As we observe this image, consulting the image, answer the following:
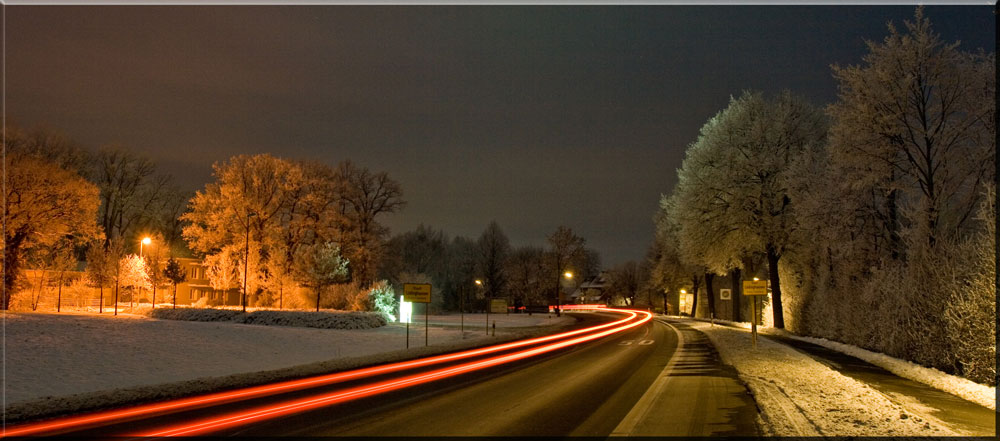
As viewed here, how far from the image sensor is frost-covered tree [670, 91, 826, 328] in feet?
119

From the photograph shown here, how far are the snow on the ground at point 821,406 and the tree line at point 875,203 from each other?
134 inches

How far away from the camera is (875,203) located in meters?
26.8

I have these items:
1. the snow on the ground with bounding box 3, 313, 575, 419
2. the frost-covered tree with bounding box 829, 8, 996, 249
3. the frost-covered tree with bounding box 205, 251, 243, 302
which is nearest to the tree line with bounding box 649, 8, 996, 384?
the frost-covered tree with bounding box 829, 8, 996, 249

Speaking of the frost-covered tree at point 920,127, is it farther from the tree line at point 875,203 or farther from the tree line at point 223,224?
the tree line at point 223,224

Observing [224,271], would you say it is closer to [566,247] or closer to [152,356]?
[152,356]

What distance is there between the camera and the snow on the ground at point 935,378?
1179cm

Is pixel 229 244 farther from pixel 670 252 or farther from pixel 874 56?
pixel 874 56

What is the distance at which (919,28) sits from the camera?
2283 cm

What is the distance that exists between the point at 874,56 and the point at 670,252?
41.5 meters

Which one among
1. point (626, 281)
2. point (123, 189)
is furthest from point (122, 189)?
point (626, 281)

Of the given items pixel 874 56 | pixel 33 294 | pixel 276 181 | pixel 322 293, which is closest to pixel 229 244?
pixel 276 181

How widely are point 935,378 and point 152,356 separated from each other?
73.0 feet

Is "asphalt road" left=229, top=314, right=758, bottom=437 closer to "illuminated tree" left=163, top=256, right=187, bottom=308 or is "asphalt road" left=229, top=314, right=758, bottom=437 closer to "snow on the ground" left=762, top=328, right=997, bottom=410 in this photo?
"snow on the ground" left=762, top=328, right=997, bottom=410

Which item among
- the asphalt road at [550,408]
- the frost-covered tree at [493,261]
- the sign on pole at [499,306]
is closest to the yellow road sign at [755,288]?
the asphalt road at [550,408]
